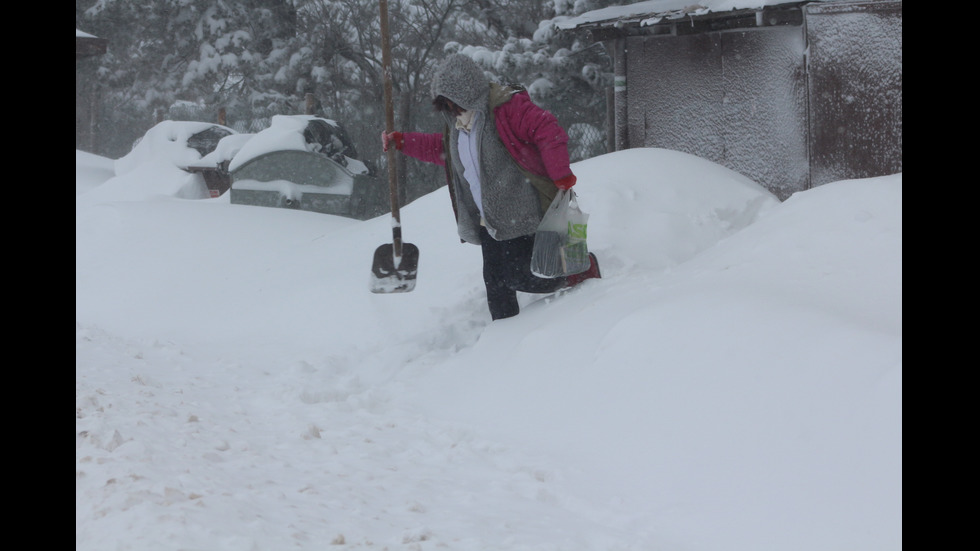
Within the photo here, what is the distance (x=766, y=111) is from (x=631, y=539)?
566 cm

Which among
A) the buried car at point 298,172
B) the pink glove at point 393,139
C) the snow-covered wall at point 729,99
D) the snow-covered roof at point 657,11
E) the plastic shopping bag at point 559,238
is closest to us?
the plastic shopping bag at point 559,238

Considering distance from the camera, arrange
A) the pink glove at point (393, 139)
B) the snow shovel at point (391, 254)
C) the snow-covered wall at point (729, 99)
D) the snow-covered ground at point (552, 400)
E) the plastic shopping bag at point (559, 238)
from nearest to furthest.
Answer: the snow-covered ground at point (552, 400) → the plastic shopping bag at point (559, 238) → the pink glove at point (393, 139) → the snow shovel at point (391, 254) → the snow-covered wall at point (729, 99)

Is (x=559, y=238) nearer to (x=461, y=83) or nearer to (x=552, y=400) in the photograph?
(x=461, y=83)

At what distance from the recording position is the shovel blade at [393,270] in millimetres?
5418

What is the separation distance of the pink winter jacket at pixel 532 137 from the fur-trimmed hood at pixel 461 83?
16cm

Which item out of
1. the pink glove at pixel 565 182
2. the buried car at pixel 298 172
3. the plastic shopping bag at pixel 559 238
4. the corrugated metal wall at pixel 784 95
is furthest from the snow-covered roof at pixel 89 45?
the pink glove at pixel 565 182

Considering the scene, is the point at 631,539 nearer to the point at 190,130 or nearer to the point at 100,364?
the point at 100,364

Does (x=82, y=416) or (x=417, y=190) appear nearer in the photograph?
(x=82, y=416)

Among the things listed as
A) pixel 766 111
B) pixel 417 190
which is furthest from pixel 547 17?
pixel 766 111

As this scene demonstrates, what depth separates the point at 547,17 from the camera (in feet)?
40.3

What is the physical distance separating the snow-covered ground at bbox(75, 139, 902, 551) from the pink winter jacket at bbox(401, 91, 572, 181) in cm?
76

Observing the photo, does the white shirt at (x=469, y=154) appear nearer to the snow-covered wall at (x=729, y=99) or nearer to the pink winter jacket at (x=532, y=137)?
the pink winter jacket at (x=532, y=137)

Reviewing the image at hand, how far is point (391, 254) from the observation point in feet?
18.7

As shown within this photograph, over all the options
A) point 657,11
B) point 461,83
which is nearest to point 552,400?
point 461,83
